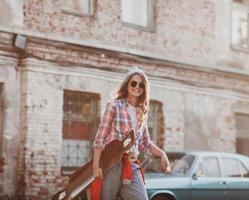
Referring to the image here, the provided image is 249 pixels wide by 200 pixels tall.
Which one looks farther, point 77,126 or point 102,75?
point 102,75

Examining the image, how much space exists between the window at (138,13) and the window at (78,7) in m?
1.01

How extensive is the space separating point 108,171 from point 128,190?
0.24 metres

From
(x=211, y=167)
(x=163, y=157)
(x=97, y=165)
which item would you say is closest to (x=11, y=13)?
(x=211, y=167)

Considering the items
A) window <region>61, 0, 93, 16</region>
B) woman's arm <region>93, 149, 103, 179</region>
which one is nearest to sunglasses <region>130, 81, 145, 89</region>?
woman's arm <region>93, 149, 103, 179</region>

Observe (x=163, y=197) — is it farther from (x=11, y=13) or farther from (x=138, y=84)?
(x=138, y=84)

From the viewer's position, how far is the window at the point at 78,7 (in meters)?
13.9

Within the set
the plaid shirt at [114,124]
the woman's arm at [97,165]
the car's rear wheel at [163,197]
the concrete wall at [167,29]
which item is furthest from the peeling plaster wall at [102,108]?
the woman's arm at [97,165]

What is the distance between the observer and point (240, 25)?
1842cm

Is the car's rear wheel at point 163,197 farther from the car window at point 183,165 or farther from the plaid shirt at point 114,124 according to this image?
the plaid shirt at point 114,124

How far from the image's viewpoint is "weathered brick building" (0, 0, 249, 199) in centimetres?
1271

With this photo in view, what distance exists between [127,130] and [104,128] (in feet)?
0.70

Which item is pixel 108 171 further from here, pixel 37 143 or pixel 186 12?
pixel 186 12

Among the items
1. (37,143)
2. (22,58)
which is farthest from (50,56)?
(37,143)

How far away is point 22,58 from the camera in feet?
42.2
